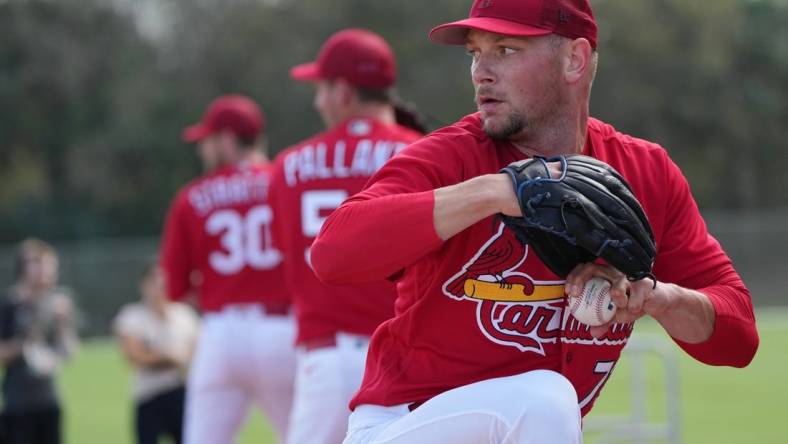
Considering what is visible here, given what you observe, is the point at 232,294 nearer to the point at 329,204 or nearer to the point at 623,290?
the point at 329,204

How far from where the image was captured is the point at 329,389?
5.24m

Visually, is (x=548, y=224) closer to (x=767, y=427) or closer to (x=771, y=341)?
(x=767, y=427)

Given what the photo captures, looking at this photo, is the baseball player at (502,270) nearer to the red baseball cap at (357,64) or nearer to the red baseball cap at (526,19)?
the red baseball cap at (526,19)

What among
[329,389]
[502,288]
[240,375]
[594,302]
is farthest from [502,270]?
[240,375]

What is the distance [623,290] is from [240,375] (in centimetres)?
416

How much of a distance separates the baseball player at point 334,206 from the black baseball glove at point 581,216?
2.24 metres

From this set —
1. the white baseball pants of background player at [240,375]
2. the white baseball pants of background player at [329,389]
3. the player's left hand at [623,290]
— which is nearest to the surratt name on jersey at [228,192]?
the white baseball pants of background player at [240,375]

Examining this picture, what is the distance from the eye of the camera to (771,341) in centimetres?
1931

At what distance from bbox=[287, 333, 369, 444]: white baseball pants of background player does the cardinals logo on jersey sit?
2.01 metres

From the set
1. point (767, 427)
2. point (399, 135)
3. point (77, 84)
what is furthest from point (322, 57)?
point (77, 84)

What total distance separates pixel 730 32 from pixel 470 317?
35.3 meters

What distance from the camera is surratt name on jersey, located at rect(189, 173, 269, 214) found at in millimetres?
7289

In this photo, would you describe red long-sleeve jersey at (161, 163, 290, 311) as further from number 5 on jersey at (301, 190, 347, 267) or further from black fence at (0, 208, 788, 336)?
black fence at (0, 208, 788, 336)

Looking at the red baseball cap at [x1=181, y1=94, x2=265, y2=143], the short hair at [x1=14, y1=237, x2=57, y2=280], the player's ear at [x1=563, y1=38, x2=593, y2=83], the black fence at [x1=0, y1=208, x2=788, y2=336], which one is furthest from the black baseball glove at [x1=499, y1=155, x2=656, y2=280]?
the black fence at [x1=0, y1=208, x2=788, y2=336]
